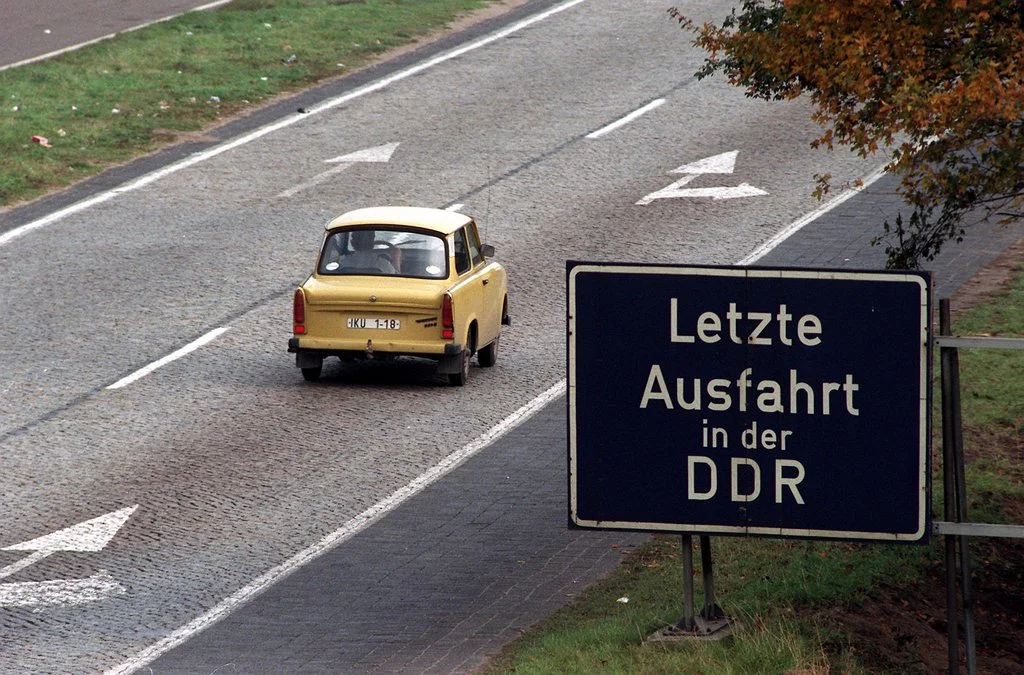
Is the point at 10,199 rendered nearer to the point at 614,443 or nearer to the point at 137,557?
the point at 137,557

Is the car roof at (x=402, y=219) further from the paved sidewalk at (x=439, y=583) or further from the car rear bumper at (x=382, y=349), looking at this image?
the paved sidewalk at (x=439, y=583)

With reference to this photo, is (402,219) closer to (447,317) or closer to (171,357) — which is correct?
(447,317)

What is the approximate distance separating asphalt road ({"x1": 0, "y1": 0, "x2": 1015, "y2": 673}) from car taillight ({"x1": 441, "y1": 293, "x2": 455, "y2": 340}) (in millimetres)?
668

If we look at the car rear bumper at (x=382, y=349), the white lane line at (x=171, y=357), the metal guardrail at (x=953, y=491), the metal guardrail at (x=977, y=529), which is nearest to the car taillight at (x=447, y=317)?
the car rear bumper at (x=382, y=349)

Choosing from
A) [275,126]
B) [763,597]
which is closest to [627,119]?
[275,126]

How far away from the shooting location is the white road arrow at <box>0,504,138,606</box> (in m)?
11.9

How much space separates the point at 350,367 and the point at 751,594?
824 centimetres

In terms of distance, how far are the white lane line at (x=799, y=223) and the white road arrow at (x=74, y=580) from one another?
32.7ft

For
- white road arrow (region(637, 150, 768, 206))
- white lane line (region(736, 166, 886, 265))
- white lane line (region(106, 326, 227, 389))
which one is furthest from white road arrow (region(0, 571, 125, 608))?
white road arrow (region(637, 150, 768, 206))

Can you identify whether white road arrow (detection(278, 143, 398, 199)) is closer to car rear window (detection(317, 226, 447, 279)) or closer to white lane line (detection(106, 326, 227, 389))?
white lane line (detection(106, 326, 227, 389))

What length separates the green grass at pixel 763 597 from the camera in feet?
31.0

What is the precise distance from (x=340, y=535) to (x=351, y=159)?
46.3 ft

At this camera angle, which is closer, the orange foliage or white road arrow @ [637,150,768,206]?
the orange foliage

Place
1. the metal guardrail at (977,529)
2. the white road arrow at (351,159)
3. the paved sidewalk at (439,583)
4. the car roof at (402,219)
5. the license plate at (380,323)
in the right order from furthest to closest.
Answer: the white road arrow at (351,159)
the car roof at (402,219)
the license plate at (380,323)
the paved sidewalk at (439,583)
the metal guardrail at (977,529)
